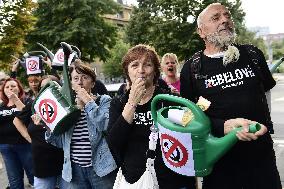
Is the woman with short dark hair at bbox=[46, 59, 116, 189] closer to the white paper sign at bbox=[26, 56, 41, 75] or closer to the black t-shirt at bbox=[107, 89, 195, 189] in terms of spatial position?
the black t-shirt at bbox=[107, 89, 195, 189]

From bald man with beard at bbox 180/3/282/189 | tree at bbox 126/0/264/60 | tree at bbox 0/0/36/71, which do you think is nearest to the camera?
bald man with beard at bbox 180/3/282/189

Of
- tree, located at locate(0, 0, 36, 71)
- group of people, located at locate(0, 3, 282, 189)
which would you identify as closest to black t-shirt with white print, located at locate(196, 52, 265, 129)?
group of people, located at locate(0, 3, 282, 189)

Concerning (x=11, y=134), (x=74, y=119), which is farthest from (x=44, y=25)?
(x=74, y=119)

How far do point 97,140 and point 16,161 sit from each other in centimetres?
235

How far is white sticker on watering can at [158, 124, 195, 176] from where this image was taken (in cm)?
186

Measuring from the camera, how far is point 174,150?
1900 mm

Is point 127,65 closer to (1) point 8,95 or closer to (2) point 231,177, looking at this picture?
(2) point 231,177

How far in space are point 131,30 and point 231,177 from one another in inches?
1219

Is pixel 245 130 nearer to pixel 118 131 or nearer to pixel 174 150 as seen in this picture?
pixel 174 150

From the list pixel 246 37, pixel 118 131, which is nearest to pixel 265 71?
pixel 118 131

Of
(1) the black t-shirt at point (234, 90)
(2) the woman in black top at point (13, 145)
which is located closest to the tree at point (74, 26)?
(2) the woman in black top at point (13, 145)

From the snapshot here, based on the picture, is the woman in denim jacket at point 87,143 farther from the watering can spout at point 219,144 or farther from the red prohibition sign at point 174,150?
the watering can spout at point 219,144

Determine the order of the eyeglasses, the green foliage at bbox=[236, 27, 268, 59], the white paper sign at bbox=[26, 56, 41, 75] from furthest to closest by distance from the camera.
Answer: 1. the green foliage at bbox=[236, 27, 268, 59]
2. the white paper sign at bbox=[26, 56, 41, 75]
3. the eyeglasses

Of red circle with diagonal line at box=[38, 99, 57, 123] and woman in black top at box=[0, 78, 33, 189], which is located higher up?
red circle with diagonal line at box=[38, 99, 57, 123]
